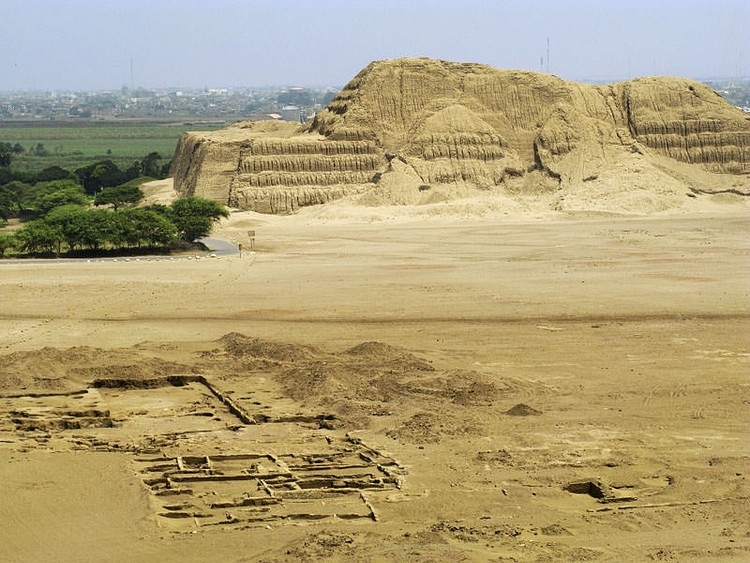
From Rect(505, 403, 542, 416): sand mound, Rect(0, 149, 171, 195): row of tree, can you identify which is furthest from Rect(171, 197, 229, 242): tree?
Rect(0, 149, 171, 195): row of tree

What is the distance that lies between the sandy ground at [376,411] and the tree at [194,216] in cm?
783

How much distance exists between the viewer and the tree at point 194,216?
210 ft

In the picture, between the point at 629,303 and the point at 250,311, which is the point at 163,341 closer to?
the point at 250,311

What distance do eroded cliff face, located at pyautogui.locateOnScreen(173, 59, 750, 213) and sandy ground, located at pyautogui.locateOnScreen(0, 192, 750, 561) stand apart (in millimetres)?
22474

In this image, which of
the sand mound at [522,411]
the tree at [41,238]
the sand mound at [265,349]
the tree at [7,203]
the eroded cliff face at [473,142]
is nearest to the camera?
the sand mound at [522,411]

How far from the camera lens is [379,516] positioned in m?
22.3

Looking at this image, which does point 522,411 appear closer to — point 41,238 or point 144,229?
point 144,229

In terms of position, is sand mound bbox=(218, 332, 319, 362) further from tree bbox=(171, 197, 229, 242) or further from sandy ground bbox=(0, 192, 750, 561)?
tree bbox=(171, 197, 229, 242)

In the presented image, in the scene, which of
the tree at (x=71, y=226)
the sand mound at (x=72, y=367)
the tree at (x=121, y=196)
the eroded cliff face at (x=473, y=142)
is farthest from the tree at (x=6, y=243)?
the sand mound at (x=72, y=367)

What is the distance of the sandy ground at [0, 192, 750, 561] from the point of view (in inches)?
852

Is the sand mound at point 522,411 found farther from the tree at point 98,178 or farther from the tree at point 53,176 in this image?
the tree at point 53,176

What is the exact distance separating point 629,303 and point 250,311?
44.4 ft

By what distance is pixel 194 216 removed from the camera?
64.9 meters

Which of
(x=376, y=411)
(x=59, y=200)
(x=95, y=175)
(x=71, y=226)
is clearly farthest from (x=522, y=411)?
(x=95, y=175)
